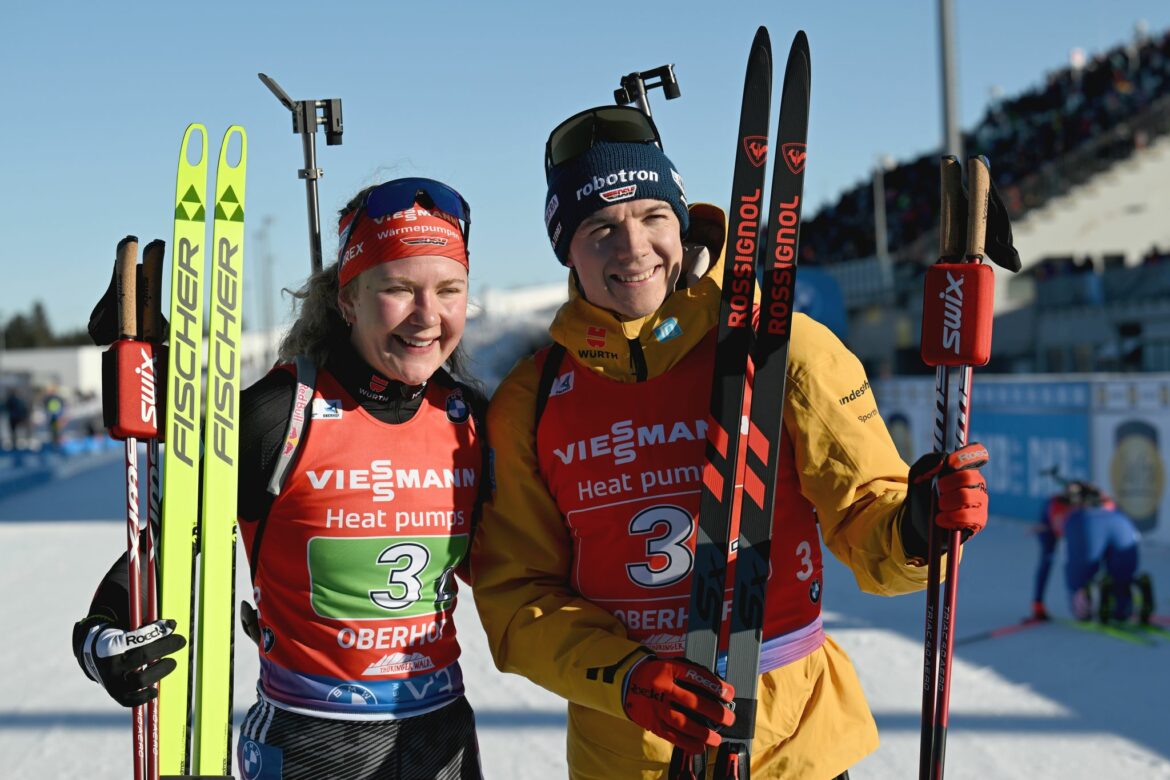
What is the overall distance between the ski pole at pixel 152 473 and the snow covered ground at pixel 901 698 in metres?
2.40

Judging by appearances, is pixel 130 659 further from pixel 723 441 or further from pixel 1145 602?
pixel 1145 602

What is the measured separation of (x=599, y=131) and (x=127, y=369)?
43.5 inches

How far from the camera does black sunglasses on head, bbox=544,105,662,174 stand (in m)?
2.37

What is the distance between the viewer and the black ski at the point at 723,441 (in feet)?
6.86

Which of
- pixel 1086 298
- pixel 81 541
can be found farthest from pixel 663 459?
pixel 1086 298

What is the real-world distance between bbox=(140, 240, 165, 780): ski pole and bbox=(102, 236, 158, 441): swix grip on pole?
0.11 feet

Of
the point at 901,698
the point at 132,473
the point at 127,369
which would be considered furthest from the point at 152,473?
the point at 901,698

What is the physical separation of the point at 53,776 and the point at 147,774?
263 cm

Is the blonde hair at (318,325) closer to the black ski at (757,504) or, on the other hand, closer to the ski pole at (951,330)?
the black ski at (757,504)

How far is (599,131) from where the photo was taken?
2.38 meters

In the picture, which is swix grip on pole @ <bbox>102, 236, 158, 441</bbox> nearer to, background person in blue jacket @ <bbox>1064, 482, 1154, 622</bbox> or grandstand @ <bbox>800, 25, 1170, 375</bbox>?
background person in blue jacket @ <bbox>1064, 482, 1154, 622</bbox>

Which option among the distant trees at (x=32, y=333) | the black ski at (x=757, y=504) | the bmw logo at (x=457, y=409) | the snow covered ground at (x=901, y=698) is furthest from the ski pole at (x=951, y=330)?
the distant trees at (x=32, y=333)

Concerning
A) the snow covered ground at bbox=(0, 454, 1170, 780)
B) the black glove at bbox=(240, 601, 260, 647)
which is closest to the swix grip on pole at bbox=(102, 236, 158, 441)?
the black glove at bbox=(240, 601, 260, 647)

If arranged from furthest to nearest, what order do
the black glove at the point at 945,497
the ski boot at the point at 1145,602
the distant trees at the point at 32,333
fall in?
the distant trees at the point at 32,333 < the ski boot at the point at 1145,602 < the black glove at the point at 945,497
